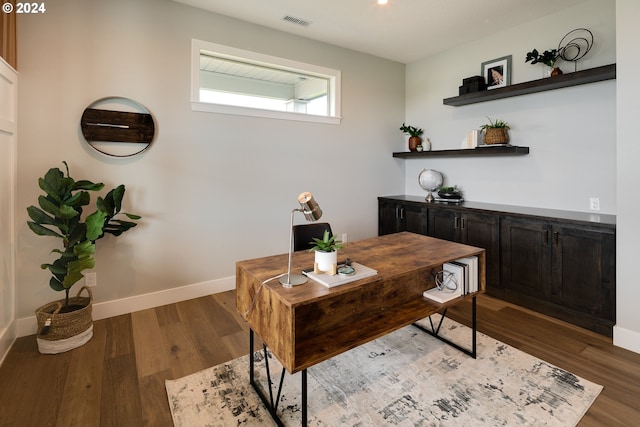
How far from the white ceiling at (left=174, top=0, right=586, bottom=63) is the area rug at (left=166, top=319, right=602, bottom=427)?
3058 mm

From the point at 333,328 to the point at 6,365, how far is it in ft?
7.39

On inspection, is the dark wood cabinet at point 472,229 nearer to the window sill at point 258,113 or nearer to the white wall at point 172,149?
the white wall at point 172,149

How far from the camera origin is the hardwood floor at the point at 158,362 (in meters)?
1.74

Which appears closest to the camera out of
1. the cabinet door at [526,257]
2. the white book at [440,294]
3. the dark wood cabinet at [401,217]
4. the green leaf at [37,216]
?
the white book at [440,294]

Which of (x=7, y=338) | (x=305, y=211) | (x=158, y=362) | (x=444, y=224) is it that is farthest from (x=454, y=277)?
(x=7, y=338)

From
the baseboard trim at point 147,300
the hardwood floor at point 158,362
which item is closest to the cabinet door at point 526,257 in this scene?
the hardwood floor at point 158,362

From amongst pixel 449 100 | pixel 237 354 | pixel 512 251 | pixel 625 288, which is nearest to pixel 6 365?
pixel 237 354

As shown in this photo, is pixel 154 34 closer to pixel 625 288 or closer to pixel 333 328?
pixel 333 328

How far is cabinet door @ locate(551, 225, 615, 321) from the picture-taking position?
250 centimetres

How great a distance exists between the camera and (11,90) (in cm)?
235

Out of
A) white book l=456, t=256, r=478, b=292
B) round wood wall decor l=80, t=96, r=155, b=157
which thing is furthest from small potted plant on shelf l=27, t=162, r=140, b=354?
white book l=456, t=256, r=478, b=292

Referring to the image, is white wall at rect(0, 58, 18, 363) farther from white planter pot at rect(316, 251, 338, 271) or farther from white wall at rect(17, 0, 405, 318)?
white planter pot at rect(316, 251, 338, 271)

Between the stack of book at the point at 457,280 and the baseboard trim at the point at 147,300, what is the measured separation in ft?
7.39

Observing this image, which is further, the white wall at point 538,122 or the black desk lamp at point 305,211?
the white wall at point 538,122
